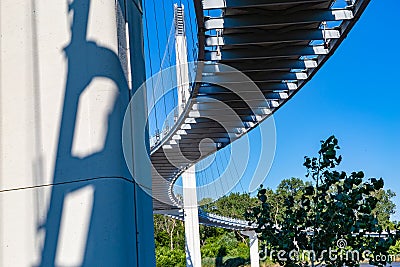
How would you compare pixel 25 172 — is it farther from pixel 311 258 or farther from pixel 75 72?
pixel 311 258

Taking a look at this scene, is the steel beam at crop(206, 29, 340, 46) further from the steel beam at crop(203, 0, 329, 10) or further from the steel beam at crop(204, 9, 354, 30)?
the steel beam at crop(203, 0, 329, 10)

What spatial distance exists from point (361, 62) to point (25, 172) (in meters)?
21.8

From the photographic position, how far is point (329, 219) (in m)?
3.05

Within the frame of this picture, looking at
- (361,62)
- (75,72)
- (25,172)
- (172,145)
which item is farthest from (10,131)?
(361,62)

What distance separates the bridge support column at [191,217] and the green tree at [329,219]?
1294 cm

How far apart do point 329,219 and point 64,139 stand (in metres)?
1.71

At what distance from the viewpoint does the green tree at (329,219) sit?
300cm

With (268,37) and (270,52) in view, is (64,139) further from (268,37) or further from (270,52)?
(270,52)

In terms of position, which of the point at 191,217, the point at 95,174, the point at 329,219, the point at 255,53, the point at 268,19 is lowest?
the point at 191,217

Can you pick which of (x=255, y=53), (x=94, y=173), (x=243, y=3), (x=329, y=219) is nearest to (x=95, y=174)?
(x=94, y=173)

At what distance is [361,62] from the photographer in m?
22.4

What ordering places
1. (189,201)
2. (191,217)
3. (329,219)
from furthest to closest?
1. (191,217)
2. (189,201)
3. (329,219)

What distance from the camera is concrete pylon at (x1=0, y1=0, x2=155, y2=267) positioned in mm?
1794

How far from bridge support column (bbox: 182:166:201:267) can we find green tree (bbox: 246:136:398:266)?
42.4 ft
